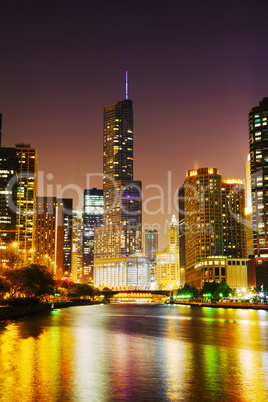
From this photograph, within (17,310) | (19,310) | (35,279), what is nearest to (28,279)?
(35,279)

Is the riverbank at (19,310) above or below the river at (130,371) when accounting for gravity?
below

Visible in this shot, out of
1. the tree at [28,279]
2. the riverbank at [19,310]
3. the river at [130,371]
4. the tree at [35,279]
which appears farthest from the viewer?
the tree at [35,279]

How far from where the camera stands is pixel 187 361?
32000 mm

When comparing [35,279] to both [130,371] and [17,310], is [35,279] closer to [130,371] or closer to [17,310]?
[17,310]

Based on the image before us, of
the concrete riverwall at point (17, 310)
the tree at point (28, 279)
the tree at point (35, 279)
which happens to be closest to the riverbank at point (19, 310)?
the concrete riverwall at point (17, 310)

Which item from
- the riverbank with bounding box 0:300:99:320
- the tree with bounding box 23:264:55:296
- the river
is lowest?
the riverbank with bounding box 0:300:99:320

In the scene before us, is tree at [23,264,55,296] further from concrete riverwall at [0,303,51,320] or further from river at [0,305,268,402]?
river at [0,305,268,402]

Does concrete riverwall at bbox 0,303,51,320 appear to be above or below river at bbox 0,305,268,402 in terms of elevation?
below

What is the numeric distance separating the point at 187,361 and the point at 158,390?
1000 centimetres

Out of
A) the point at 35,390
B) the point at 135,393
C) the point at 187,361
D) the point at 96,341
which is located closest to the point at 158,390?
the point at 135,393

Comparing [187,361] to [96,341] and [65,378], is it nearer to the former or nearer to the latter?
[65,378]

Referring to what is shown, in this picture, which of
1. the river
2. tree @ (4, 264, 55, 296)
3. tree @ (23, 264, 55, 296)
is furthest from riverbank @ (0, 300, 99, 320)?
the river

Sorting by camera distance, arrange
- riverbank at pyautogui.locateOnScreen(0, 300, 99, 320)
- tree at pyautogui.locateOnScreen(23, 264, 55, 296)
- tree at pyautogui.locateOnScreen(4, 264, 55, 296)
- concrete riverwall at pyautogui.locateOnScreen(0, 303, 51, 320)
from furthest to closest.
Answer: tree at pyautogui.locateOnScreen(23, 264, 55, 296) → tree at pyautogui.locateOnScreen(4, 264, 55, 296) → riverbank at pyautogui.locateOnScreen(0, 300, 99, 320) → concrete riverwall at pyautogui.locateOnScreen(0, 303, 51, 320)

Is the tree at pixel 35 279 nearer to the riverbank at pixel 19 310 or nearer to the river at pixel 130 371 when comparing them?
the riverbank at pixel 19 310
